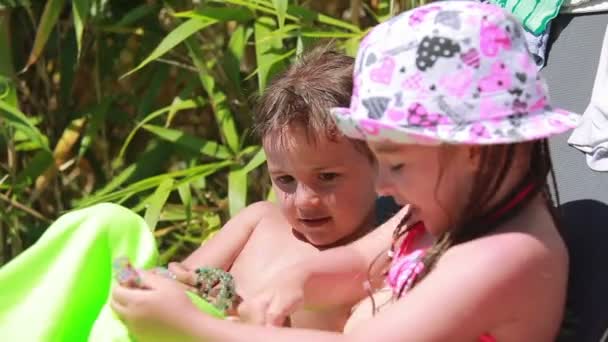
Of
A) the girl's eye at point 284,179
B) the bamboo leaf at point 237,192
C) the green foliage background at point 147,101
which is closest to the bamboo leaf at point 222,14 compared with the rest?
the green foliage background at point 147,101

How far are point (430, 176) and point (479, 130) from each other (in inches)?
3.8

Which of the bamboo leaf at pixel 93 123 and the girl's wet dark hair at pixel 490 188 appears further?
the bamboo leaf at pixel 93 123

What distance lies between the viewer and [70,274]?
5.81 feet

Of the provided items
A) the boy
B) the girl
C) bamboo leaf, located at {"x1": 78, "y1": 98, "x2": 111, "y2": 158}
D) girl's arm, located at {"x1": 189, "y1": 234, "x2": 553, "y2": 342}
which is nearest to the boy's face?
the boy

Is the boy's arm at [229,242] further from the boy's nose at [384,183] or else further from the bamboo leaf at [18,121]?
the bamboo leaf at [18,121]

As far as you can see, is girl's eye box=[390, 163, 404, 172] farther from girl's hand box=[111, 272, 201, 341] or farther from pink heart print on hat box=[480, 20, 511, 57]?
girl's hand box=[111, 272, 201, 341]

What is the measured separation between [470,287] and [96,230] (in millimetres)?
576

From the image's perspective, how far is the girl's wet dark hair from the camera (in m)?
1.52

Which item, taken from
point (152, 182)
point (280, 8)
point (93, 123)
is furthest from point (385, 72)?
point (93, 123)

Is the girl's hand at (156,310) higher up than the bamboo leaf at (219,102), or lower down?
higher up

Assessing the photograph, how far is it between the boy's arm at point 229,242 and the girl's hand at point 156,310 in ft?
1.90

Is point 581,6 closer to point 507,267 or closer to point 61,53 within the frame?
point 507,267

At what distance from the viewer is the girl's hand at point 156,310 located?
152cm

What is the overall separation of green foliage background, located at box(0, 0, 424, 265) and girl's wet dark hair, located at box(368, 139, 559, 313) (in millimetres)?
1054
